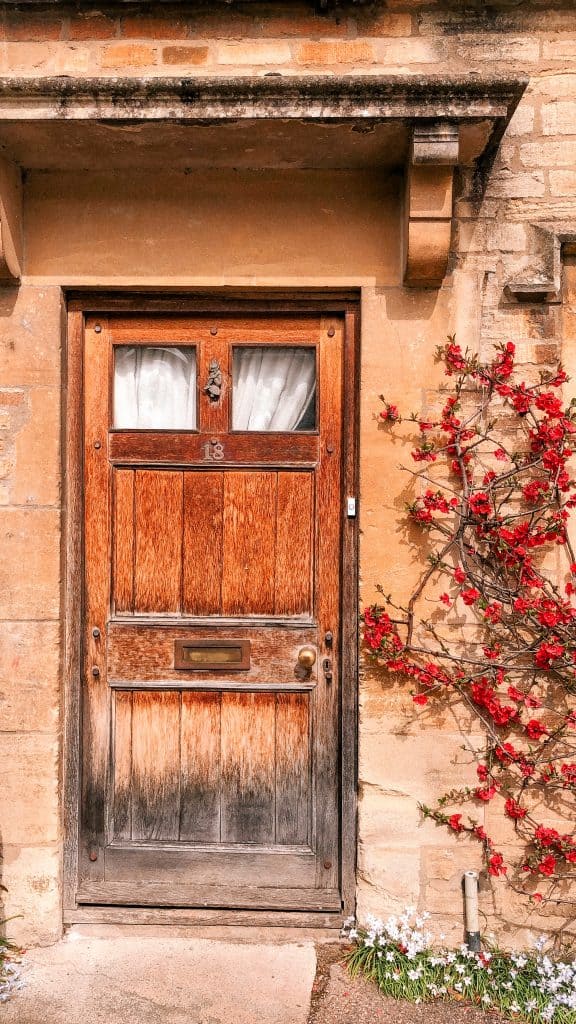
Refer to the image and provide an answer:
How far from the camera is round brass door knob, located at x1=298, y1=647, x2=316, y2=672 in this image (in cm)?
303

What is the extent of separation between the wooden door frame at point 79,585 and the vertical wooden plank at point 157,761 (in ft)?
0.84

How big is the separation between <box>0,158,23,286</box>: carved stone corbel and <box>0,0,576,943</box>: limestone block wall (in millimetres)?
48

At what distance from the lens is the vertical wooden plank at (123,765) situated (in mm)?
3100

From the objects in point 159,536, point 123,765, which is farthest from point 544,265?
point 123,765

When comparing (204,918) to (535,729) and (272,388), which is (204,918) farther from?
(272,388)

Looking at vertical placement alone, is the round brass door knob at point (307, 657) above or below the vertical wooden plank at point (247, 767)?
above

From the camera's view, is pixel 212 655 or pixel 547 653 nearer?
pixel 547 653

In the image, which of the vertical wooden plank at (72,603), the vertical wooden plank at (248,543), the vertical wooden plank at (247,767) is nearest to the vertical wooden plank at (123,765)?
the vertical wooden plank at (72,603)

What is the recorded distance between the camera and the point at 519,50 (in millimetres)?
2863

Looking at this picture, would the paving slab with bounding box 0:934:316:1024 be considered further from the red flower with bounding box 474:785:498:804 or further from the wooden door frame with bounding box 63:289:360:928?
the red flower with bounding box 474:785:498:804

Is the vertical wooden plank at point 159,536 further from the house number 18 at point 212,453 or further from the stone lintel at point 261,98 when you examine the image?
the stone lintel at point 261,98

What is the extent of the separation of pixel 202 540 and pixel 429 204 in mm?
1597

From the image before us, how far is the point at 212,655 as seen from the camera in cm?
307

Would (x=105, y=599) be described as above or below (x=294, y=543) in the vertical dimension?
below
